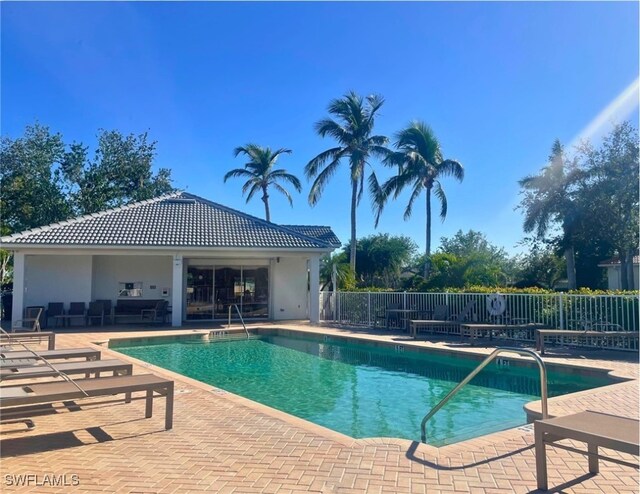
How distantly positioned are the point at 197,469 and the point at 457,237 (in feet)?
168

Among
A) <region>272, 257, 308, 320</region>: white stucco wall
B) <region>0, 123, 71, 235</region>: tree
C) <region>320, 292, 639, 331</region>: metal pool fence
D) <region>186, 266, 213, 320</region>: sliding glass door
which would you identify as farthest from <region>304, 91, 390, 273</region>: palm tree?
<region>0, 123, 71, 235</region>: tree

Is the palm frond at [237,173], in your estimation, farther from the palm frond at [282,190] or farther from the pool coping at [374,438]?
the pool coping at [374,438]

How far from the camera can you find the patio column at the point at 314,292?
1961 cm

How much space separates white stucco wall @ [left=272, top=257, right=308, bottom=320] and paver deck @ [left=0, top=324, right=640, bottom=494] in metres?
14.9

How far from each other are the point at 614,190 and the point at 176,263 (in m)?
20.2

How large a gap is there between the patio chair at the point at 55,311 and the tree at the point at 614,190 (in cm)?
2428

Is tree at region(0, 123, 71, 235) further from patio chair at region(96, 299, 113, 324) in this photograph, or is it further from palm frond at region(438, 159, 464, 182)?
palm frond at region(438, 159, 464, 182)

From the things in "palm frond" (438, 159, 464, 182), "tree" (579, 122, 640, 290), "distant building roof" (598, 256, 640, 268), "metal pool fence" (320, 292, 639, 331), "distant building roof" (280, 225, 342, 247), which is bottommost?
"metal pool fence" (320, 292, 639, 331)

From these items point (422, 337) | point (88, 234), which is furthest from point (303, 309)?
point (88, 234)

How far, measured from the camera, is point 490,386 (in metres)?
9.44

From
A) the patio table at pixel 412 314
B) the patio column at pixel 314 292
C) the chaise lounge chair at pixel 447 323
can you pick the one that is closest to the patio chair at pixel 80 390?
the chaise lounge chair at pixel 447 323

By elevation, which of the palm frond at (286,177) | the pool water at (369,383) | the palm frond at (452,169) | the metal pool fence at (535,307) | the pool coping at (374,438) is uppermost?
the palm frond at (286,177)

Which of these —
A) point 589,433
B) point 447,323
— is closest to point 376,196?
point 447,323

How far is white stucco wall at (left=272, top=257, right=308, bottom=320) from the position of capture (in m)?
21.1
